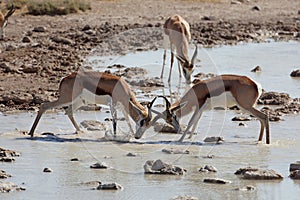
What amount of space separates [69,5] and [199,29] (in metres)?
4.19

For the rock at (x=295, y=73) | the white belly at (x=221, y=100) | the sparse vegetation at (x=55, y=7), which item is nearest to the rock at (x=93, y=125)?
the white belly at (x=221, y=100)

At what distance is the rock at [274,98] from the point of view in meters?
13.8

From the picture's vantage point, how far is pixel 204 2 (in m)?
28.2

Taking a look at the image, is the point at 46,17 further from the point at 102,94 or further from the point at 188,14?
the point at 102,94

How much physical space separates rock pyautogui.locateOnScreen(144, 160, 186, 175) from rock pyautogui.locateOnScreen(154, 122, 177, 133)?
199cm

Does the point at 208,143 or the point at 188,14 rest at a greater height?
the point at 188,14

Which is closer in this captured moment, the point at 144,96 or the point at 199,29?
the point at 144,96

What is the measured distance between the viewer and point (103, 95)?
433 inches

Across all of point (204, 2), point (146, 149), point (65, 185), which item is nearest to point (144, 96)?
point (146, 149)

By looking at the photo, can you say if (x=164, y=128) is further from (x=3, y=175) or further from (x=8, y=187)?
(x=8, y=187)

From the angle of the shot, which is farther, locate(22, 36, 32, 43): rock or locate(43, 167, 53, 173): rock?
locate(22, 36, 32, 43): rock

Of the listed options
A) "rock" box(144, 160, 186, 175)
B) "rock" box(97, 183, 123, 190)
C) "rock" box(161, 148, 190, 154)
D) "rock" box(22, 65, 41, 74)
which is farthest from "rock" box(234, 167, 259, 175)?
"rock" box(22, 65, 41, 74)

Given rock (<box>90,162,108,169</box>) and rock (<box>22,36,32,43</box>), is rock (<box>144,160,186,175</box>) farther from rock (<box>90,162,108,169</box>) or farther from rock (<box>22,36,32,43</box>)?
rock (<box>22,36,32,43</box>)

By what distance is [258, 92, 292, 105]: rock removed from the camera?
1383 cm
